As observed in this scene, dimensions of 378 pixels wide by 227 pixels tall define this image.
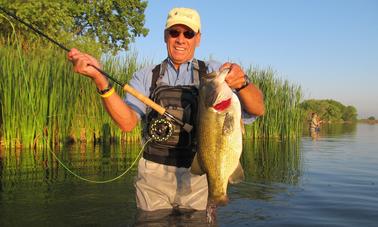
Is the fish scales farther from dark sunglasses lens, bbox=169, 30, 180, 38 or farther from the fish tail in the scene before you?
dark sunglasses lens, bbox=169, 30, 180, 38

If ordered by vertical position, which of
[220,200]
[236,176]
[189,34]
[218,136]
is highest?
[189,34]

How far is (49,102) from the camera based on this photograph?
39.8 ft

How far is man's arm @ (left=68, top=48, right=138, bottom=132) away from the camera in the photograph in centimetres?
379

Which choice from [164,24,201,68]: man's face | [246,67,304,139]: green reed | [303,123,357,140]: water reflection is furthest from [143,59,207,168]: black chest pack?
[303,123,357,140]: water reflection

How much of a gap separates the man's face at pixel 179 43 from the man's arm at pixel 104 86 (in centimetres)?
72

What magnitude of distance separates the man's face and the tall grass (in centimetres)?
679

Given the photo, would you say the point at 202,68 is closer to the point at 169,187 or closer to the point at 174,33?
the point at 174,33

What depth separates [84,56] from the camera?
3.81 metres

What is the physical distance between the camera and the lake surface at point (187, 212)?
5.70 m

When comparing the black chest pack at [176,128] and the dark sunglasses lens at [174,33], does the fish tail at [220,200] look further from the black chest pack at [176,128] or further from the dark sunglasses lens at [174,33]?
the dark sunglasses lens at [174,33]

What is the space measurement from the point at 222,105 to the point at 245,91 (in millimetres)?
479

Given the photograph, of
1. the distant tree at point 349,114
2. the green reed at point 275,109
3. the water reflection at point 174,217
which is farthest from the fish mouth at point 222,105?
the distant tree at point 349,114

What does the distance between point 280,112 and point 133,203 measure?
12647 mm

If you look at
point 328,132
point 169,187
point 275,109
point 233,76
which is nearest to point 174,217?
point 169,187
